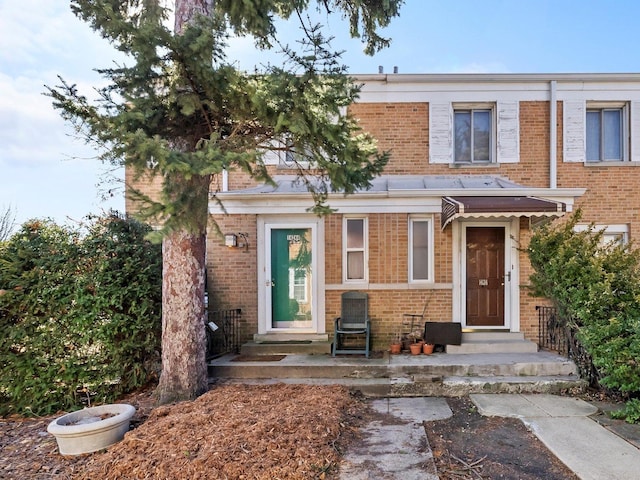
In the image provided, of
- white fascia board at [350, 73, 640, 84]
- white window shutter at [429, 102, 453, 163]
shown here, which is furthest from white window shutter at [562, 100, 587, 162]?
white window shutter at [429, 102, 453, 163]

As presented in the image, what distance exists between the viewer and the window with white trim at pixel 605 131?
8492mm

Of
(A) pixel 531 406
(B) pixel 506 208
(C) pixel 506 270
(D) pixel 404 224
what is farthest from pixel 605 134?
(A) pixel 531 406

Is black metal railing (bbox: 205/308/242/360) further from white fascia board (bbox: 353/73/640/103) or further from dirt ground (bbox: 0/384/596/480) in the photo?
white fascia board (bbox: 353/73/640/103)

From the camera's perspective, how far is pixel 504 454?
13.2ft

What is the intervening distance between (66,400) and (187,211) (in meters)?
3.85

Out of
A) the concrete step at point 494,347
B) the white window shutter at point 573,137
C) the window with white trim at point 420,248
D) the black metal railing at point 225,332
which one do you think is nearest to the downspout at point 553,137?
the white window shutter at point 573,137

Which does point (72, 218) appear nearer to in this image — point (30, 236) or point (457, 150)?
point (30, 236)

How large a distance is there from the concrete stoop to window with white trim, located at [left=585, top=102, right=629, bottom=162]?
193 inches

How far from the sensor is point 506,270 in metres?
7.94

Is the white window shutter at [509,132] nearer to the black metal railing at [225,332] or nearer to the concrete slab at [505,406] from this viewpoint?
the concrete slab at [505,406]

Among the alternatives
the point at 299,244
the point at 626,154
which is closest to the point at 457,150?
the point at 626,154

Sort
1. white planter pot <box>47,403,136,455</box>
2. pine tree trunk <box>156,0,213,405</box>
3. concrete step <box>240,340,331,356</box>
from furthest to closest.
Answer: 1. concrete step <box>240,340,331,356</box>
2. pine tree trunk <box>156,0,213,405</box>
3. white planter pot <box>47,403,136,455</box>

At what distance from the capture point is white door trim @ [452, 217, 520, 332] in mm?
7809

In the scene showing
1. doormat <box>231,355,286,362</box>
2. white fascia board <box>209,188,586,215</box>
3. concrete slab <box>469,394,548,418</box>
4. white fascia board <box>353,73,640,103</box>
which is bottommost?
concrete slab <box>469,394,548,418</box>
